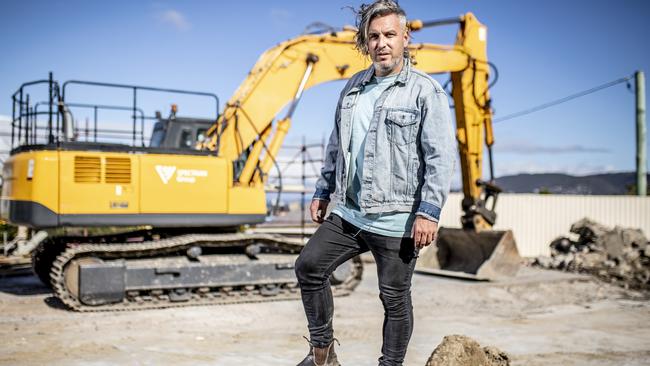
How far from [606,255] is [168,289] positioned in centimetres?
974

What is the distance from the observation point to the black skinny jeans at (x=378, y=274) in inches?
126

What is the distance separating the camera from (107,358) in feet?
17.4

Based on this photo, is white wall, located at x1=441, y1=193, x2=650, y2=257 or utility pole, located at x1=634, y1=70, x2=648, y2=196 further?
utility pole, located at x1=634, y1=70, x2=648, y2=196

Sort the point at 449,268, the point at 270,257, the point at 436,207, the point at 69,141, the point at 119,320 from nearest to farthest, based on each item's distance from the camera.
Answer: the point at 436,207 → the point at 119,320 → the point at 69,141 → the point at 270,257 → the point at 449,268

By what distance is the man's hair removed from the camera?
328 centimetres

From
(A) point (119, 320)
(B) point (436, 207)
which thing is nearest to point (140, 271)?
(A) point (119, 320)

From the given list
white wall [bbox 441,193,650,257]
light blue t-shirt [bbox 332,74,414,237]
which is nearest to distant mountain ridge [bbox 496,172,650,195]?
white wall [bbox 441,193,650,257]

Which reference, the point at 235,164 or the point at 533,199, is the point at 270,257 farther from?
the point at 533,199

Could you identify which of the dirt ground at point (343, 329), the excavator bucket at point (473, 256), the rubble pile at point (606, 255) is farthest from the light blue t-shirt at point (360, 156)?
the rubble pile at point (606, 255)

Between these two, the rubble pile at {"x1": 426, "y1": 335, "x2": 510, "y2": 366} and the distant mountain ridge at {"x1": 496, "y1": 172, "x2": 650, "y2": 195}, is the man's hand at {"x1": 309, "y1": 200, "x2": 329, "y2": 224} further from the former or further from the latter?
the distant mountain ridge at {"x1": 496, "y1": 172, "x2": 650, "y2": 195}

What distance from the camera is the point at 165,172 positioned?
8.38 m

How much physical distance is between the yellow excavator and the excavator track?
14 millimetres

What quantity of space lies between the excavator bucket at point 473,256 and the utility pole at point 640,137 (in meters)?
11.1

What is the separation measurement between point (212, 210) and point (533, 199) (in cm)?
1250
